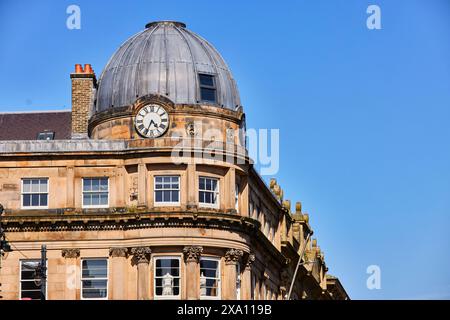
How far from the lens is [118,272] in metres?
76.4

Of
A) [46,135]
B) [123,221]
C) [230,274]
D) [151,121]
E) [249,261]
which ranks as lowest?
[230,274]

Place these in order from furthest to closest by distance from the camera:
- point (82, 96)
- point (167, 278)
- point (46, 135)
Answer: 1. point (46, 135)
2. point (82, 96)
3. point (167, 278)

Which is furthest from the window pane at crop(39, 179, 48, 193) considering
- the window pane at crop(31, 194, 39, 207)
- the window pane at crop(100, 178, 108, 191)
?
the window pane at crop(100, 178, 108, 191)

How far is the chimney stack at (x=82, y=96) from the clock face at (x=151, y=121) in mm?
4583

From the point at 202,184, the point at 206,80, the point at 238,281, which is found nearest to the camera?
the point at 202,184

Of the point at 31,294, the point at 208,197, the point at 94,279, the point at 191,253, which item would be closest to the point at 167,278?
the point at 191,253

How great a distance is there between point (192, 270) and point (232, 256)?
109 inches

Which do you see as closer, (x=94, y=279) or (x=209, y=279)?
(x=209, y=279)

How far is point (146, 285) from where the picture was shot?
248 ft

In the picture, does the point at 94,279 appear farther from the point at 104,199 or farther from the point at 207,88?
the point at 207,88

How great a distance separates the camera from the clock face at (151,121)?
77.9m

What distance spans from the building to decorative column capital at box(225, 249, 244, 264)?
0.08m

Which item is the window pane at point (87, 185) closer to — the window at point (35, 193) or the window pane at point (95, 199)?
the window pane at point (95, 199)

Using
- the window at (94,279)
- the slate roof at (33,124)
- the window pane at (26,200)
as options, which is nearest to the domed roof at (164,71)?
the slate roof at (33,124)
